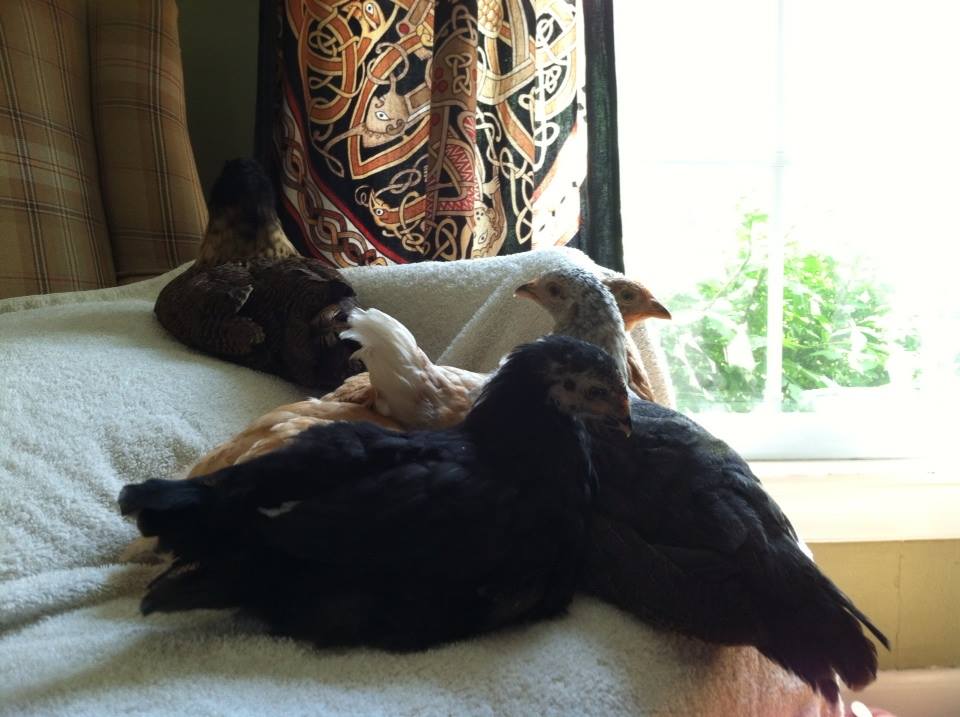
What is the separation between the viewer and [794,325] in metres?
1.52

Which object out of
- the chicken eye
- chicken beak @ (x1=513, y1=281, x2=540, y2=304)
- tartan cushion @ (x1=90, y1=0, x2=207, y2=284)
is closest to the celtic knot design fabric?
tartan cushion @ (x1=90, y1=0, x2=207, y2=284)

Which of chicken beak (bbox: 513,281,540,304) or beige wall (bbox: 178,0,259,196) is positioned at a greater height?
beige wall (bbox: 178,0,259,196)

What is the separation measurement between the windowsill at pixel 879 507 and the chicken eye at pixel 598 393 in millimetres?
827

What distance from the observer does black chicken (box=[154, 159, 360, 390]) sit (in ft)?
2.98

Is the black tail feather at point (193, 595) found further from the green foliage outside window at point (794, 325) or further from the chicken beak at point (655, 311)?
the green foliage outside window at point (794, 325)

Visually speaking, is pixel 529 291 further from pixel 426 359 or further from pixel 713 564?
pixel 713 564

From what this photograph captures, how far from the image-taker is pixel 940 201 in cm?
148

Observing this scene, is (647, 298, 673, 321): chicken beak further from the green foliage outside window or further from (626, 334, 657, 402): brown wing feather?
the green foliage outside window

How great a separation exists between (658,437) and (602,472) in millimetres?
60

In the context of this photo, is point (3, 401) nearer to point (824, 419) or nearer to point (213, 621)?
point (213, 621)

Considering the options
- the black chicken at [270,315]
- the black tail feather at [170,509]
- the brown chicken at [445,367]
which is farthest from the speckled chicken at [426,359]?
the black tail feather at [170,509]

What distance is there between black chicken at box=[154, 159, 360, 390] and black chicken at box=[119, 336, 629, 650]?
1.11 ft

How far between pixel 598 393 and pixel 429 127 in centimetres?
73

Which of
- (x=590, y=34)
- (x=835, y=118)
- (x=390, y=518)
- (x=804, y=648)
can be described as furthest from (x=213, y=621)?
(x=835, y=118)
